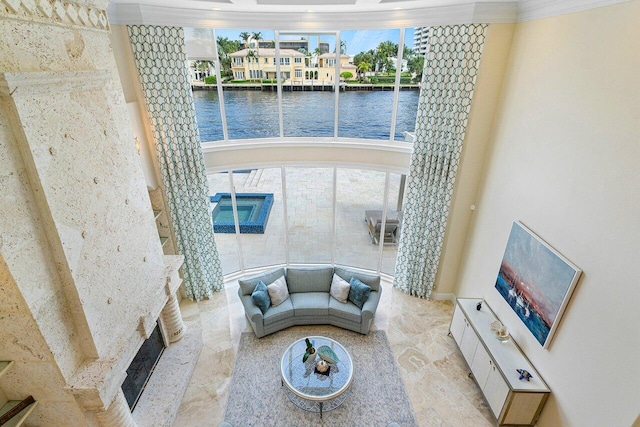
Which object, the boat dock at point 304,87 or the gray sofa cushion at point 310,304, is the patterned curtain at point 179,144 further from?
the gray sofa cushion at point 310,304

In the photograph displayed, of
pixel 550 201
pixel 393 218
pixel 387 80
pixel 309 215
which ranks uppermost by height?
pixel 387 80

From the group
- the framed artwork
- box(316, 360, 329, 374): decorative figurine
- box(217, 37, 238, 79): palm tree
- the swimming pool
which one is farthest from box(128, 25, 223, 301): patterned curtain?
the framed artwork

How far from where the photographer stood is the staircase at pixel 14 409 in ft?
9.70

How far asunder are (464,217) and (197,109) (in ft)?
17.9

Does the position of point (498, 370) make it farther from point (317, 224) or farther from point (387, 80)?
point (317, 224)

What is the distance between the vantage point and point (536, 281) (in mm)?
4262

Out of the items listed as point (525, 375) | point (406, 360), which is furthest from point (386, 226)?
point (525, 375)

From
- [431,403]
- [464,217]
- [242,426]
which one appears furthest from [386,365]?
[464,217]

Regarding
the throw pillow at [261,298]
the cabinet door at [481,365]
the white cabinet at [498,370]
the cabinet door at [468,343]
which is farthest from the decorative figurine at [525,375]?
the throw pillow at [261,298]

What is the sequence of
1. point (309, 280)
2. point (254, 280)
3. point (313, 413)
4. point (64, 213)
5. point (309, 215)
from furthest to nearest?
point (309, 215), point (309, 280), point (254, 280), point (313, 413), point (64, 213)

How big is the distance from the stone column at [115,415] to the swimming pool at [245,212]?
567cm

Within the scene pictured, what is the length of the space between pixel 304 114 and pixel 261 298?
12.0 ft

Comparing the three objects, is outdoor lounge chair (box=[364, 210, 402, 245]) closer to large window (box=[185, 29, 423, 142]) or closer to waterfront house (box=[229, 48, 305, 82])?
large window (box=[185, 29, 423, 142])

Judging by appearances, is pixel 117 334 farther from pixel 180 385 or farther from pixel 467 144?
pixel 467 144
